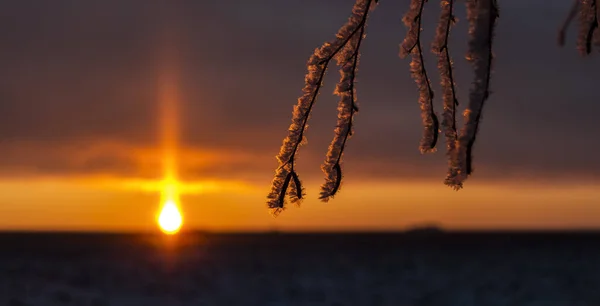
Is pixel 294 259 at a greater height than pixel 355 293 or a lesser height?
greater

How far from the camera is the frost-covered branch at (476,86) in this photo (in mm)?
1170

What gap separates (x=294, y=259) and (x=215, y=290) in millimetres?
14117

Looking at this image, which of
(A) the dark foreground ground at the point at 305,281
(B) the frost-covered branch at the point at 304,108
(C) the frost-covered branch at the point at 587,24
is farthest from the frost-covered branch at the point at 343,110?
(A) the dark foreground ground at the point at 305,281

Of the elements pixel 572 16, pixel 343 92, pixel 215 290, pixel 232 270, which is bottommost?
pixel 343 92

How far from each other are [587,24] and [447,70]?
0.37 m

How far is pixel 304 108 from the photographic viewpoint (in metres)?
1.38

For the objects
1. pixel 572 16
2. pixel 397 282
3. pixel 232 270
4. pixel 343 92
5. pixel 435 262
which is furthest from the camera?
pixel 435 262

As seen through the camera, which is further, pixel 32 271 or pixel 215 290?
pixel 32 271

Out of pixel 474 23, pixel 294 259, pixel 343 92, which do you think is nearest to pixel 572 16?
pixel 474 23

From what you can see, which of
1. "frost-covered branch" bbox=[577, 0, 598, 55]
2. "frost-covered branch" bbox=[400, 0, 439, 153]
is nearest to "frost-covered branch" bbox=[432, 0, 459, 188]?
"frost-covered branch" bbox=[400, 0, 439, 153]

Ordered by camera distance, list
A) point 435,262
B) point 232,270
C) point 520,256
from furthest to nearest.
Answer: point 520,256 < point 435,262 < point 232,270

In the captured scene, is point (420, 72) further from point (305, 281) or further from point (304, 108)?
point (305, 281)

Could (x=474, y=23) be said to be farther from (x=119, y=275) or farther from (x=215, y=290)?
(x=119, y=275)

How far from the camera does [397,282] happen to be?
30.2 meters
